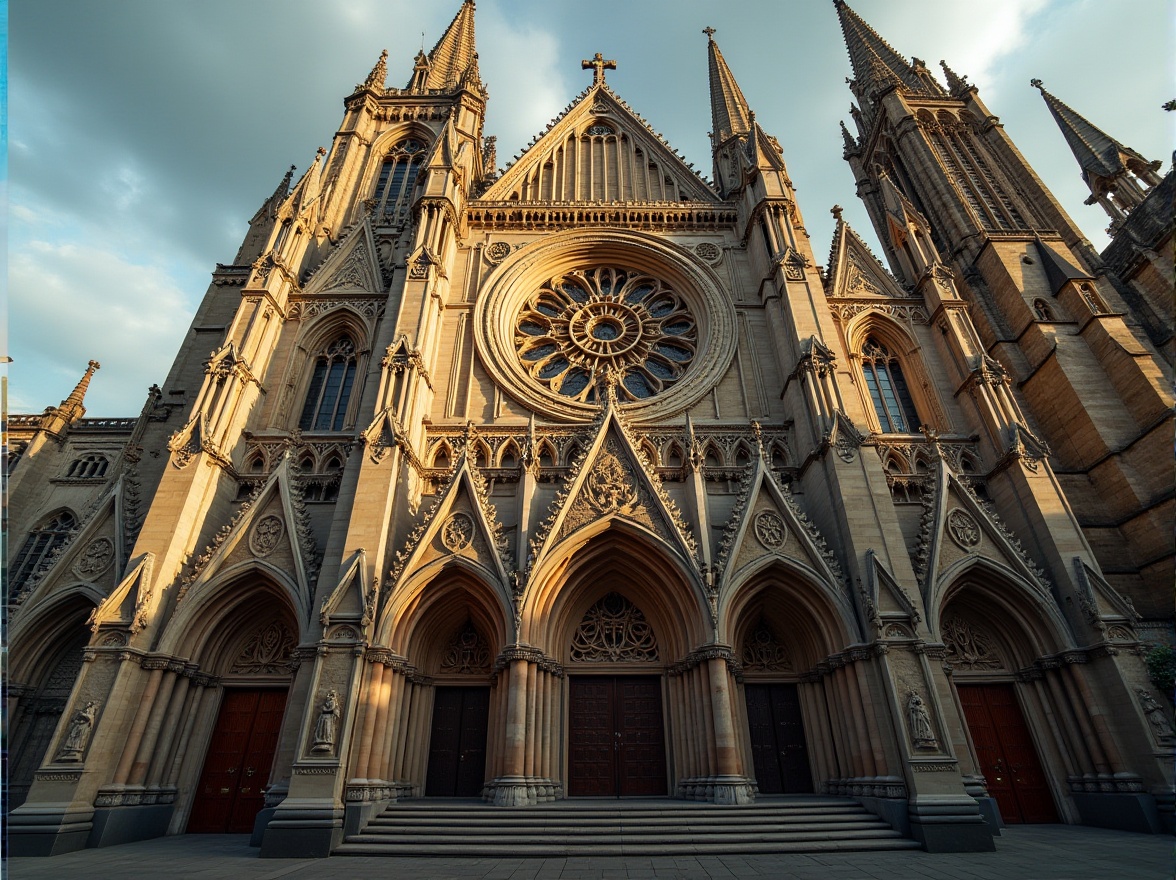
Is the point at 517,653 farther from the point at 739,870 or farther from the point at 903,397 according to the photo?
the point at 903,397

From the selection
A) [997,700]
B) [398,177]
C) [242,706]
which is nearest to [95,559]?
[242,706]

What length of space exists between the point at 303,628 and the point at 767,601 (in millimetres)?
10681

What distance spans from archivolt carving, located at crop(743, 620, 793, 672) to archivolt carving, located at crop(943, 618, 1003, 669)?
388cm

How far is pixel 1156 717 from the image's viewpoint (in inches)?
478

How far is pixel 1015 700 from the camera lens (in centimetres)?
1420

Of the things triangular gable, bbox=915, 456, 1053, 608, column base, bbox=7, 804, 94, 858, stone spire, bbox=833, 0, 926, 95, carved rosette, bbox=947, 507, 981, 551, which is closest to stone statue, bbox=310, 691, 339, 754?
column base, bbox=7, 804, 94, 858

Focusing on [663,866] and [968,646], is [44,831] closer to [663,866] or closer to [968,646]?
[663,866]

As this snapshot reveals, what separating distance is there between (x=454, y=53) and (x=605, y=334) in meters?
24.7

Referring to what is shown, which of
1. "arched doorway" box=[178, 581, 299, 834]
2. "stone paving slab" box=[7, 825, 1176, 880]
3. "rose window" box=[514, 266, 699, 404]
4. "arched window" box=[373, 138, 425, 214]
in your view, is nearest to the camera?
"stone paving slab" box=[7, 825, 1176, 880]

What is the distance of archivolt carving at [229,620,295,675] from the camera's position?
14438 millimetres

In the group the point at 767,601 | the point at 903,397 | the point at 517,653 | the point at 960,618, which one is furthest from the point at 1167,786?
Result: the point at 517,653

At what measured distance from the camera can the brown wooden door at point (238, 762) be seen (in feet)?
43.2

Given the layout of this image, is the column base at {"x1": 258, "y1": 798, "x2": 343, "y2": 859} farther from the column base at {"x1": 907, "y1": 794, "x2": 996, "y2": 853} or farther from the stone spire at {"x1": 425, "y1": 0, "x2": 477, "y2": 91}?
the stone spire at {"x1": 425, "y1": 0, "x2": 477, "y2": 91}

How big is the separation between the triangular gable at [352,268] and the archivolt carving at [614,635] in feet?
42.6
